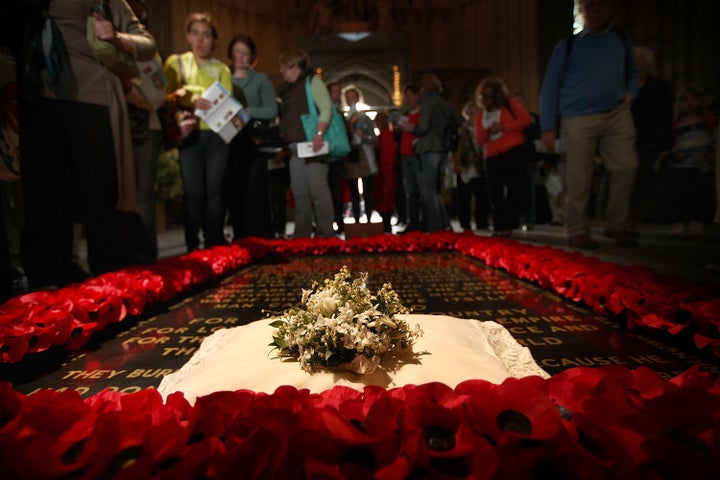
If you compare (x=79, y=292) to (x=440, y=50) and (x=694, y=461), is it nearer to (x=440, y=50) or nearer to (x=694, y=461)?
(x=694, y=461)

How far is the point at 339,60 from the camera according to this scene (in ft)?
→ 48.2

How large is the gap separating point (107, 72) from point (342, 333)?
101 inches

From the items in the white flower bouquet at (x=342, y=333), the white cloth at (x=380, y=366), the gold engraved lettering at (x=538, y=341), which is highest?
the white flower bouquet at (x=342, y=333)

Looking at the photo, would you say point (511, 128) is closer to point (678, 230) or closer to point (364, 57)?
point (678, 230)

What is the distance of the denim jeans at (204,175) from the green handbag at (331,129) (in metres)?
1.15

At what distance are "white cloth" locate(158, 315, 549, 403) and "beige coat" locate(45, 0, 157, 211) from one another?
163 centimetres

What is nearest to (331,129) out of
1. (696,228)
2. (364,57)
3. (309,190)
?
(309,190)

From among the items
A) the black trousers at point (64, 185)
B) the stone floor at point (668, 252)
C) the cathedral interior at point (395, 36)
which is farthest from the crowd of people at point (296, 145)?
the cathedral interior at point (395, 36)

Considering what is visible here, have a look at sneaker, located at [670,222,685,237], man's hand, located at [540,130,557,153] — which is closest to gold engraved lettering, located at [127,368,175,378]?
man's hand, located at [540,130,557,153]

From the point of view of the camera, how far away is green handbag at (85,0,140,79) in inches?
109

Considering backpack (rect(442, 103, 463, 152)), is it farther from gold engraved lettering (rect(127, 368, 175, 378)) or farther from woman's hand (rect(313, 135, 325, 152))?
gold engraved lettering (rect(127, 368, 175, 378))

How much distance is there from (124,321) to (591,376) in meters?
2.22

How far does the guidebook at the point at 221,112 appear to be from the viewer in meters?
4.09

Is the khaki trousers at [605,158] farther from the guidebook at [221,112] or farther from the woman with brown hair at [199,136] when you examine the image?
the woman with brown hair at [199,136]
